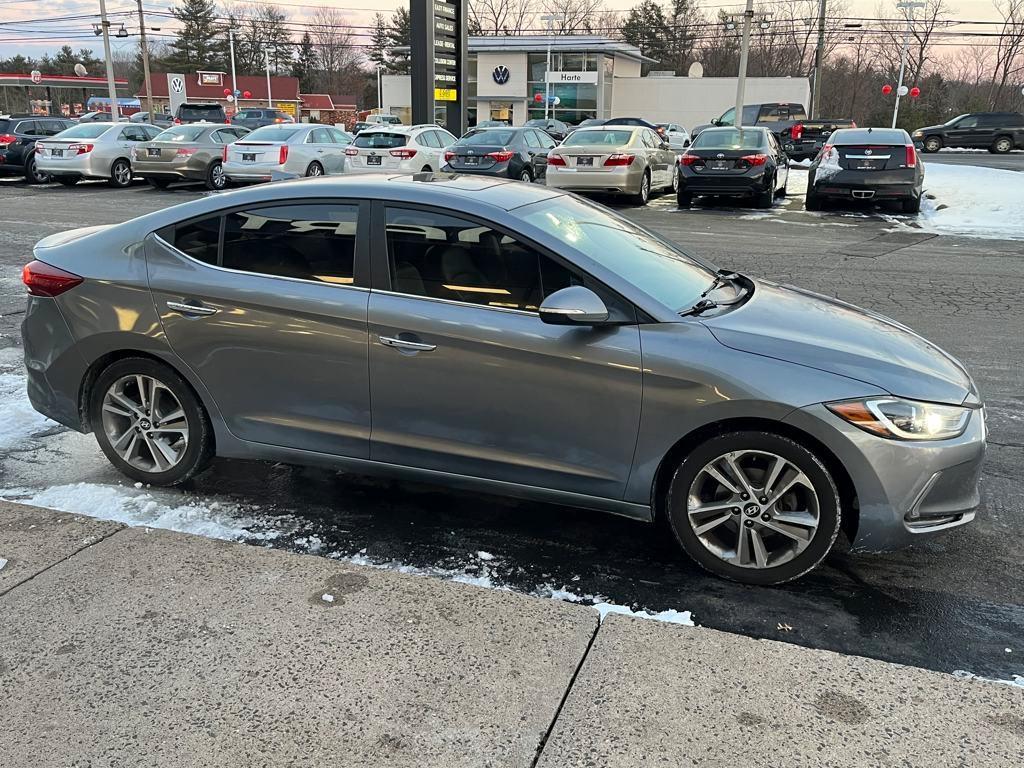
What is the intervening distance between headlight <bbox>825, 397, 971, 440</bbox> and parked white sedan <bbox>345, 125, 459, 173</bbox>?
15.6m

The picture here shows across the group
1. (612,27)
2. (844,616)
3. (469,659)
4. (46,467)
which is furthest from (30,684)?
(612,27)

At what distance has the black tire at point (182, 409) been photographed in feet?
13.6

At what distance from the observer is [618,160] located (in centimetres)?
1659

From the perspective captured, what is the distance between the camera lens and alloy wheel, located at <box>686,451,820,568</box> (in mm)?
3318

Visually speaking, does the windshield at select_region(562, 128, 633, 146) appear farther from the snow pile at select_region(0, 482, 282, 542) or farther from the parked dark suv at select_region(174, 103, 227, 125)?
the parked dark suv at select_region(174, 103, 227, 125)

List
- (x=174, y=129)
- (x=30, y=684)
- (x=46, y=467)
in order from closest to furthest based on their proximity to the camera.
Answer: (x=30, y=684) → (x=46, y=467) → (x=174, y=129)

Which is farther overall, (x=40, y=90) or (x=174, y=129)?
(x=40, y=90)

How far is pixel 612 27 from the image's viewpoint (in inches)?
3588

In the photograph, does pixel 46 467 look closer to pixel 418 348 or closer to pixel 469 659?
pixel 418 348

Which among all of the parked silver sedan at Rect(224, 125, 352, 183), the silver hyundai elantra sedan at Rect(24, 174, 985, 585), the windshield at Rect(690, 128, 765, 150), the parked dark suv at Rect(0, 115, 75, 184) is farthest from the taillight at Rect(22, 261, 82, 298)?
the parked dark suv at Rect(0, 115, 75, 184)

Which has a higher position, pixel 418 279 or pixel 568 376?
pixel 418 279

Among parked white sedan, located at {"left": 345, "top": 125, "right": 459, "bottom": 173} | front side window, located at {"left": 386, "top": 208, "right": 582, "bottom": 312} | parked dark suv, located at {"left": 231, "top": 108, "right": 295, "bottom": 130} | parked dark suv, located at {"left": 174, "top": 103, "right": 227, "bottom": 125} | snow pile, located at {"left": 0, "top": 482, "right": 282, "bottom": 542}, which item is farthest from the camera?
parked dark suv, located at {"left": 231, "top": 108, "right": 295, "bottom": 130}

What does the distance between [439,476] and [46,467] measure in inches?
93.7

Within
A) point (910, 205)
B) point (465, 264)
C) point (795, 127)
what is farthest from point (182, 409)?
point (795, 127)
